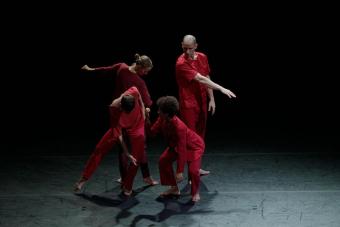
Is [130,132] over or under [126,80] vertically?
under

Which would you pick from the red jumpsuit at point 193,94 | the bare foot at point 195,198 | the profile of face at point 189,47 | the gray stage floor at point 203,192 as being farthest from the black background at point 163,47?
the bare foot at point 195,198

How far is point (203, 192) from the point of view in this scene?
509 cm

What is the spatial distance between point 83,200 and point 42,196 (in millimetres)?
341

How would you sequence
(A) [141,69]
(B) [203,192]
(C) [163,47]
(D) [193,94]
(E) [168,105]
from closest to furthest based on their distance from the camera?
1. (E) [168,105]
2. (A) [141,69]
3. (B) [203,192]
4. (D) [193,94]
5. (C) [163,47]

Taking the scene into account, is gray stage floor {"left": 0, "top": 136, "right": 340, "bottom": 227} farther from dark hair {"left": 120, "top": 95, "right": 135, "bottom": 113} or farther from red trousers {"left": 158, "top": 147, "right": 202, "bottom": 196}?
dark hair {"left": 120, "top": 95, "right": 135, "bottom": 113}

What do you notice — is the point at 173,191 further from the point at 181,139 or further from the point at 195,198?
the point at 181,139

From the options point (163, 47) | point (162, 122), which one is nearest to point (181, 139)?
point (162, 122)

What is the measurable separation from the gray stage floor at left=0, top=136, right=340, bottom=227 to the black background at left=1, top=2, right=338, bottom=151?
7.04 ft

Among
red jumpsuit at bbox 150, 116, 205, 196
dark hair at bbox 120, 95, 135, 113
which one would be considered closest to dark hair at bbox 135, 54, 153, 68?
dark hair at bbox 120, 95, 135, 113

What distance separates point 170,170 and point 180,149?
237 millimetres

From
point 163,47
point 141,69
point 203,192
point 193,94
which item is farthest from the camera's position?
point 163,47

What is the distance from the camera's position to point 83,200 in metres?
4.93

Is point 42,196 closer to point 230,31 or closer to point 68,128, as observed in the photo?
point 68,128

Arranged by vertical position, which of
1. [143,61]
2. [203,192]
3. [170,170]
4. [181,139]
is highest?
[143,61]
